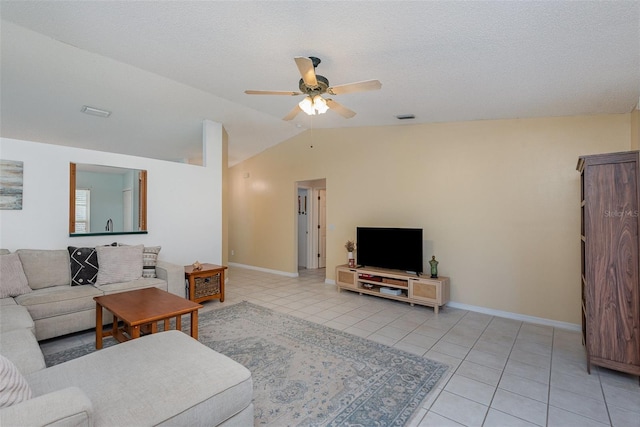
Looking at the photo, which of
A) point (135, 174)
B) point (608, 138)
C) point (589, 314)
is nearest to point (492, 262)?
point (589, 314)

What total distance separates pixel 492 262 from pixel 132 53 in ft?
15.7

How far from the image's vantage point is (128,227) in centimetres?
414

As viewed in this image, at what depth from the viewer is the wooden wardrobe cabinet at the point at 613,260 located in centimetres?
227

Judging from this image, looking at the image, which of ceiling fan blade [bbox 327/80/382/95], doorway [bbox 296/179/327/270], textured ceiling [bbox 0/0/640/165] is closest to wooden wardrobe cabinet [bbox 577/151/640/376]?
textured ceiling [bbox 0/0/640/165]

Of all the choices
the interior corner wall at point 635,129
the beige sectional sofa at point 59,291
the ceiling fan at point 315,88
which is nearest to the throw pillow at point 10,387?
the beige sectional sofa at point 59,291

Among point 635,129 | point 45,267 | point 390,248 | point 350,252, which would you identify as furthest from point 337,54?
point 45,267

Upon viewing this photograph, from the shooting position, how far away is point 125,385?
1.40 m

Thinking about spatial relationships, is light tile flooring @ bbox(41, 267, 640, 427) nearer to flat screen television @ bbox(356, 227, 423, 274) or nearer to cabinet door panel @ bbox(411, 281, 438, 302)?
cabinet door panel @ bbox(411, 281, 438, 302)

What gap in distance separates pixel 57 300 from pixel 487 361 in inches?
161

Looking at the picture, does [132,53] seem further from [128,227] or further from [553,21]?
[553,21]

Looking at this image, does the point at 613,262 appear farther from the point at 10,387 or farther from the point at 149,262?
the point at 149,262

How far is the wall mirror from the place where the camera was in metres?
3.67

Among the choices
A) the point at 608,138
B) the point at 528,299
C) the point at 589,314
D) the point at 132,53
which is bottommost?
the point at 528,299

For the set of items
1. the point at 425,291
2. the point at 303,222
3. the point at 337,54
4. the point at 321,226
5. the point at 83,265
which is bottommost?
the point at 425,291
